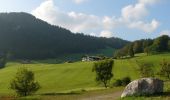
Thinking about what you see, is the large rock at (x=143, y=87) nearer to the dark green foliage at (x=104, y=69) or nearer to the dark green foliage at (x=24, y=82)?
the dark green foliage at (x=24, y=82)

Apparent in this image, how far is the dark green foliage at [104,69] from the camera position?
9969cm

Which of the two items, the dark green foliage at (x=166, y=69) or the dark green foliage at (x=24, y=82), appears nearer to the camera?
the dark green foliage at (x=24, y=82)

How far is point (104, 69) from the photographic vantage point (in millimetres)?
100375

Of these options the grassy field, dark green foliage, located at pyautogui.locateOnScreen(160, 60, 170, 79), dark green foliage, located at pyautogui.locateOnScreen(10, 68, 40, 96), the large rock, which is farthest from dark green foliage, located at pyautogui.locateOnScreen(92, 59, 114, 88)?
the large rock

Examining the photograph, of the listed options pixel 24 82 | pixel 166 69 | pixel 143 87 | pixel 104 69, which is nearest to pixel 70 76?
pixel 104 69

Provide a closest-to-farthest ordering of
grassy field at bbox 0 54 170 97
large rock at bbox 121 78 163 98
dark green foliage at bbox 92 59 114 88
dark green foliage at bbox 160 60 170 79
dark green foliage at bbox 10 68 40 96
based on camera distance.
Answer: large rock at bbox 121 78 163 98 → dark green foliage at bbox 10 68 40 96 → dark green foliage at bbox 92 59 114 88 → dark green foliage at bbox 160 60 170 79 → grassy field at bbox 0 54 170 97

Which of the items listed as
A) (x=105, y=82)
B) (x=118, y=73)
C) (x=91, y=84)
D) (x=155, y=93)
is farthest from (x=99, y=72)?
(x=155, y=93)

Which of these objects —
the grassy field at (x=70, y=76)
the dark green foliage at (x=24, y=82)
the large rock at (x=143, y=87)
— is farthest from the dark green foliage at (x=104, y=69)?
the large rock at (x=143, y=87)

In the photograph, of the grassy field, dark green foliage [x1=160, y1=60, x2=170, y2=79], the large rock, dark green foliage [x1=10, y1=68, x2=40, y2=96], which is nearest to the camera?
the large rock

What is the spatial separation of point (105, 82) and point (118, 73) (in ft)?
103

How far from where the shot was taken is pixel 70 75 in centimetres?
13700

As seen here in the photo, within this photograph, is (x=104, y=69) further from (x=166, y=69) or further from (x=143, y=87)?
(x=143, y=87)

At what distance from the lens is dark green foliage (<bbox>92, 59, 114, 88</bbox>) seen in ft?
327

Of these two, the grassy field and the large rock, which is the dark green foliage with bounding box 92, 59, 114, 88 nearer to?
the grassy field
